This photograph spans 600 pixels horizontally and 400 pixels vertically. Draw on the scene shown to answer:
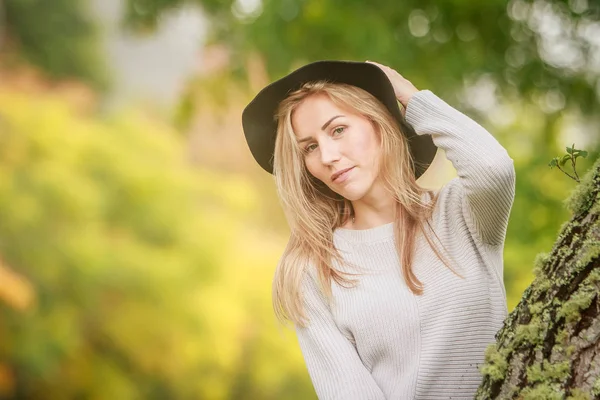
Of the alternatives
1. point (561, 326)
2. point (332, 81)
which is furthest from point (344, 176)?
point (561, 326)

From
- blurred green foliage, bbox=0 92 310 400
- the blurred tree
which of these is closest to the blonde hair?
the blurred tree

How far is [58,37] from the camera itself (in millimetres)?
9570

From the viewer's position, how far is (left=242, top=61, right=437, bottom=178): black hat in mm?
1763

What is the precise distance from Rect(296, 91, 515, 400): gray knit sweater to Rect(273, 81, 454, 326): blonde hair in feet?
0.11

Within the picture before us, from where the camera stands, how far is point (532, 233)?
159 inches

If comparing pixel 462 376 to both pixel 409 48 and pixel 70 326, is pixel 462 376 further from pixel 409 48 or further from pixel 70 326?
pixel 70 326

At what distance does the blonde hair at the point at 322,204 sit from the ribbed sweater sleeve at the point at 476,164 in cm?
13

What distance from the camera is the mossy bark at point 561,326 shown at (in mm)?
1137

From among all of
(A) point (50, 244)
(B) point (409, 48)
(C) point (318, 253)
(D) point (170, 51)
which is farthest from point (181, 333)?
(C) point (318, 253)

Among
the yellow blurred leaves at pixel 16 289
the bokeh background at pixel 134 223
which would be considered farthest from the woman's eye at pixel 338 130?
the yellow blurred leaves at pixel 16 289

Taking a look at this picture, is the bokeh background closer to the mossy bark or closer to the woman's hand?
the woman's hand

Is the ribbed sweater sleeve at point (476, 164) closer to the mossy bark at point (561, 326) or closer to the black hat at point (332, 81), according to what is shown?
the black hat at point (332, 81)

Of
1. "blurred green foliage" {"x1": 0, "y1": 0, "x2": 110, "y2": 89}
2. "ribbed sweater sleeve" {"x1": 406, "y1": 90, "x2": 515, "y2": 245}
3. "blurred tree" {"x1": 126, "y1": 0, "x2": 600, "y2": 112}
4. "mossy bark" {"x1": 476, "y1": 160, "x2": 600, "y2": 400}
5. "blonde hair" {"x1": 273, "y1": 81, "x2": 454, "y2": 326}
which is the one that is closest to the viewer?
"mossy bark" {"x1": 476, "y1": 160, "x2": 600, "y2": 400}

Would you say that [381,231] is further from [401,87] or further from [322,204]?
[401,87]
